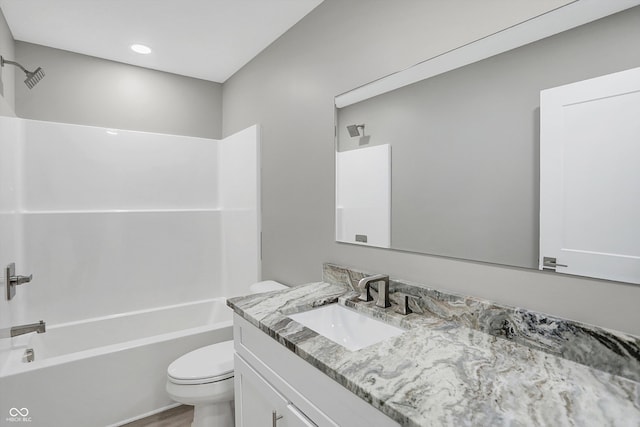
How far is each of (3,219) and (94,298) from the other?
3.22ft

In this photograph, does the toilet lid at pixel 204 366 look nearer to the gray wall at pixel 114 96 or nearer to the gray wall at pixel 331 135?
the gray wall at pixel 331 135

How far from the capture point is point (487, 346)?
3.30ft

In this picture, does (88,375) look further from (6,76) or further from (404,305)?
(6,76)

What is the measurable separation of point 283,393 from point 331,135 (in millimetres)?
1304

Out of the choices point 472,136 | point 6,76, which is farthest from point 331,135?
point 6,76

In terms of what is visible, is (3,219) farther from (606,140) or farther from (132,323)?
(606,140)

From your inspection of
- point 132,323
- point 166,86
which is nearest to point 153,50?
point 166,86

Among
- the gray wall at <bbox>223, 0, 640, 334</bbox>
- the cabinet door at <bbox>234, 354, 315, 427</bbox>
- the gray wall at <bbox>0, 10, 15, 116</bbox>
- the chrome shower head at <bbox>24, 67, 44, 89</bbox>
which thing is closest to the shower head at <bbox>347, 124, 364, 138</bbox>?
the gray wall at <bbox>223, 0, 640, 334</bbox>

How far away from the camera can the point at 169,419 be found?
80.5 inches

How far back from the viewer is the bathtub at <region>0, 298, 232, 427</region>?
1.69 metres

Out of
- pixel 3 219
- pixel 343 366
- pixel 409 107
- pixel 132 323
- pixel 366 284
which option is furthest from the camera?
pixel 132 323

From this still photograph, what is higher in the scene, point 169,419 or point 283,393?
point 283,393

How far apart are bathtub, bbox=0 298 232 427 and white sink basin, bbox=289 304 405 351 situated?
1147 mm

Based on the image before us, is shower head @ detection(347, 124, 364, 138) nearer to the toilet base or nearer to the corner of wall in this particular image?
the toilet base
